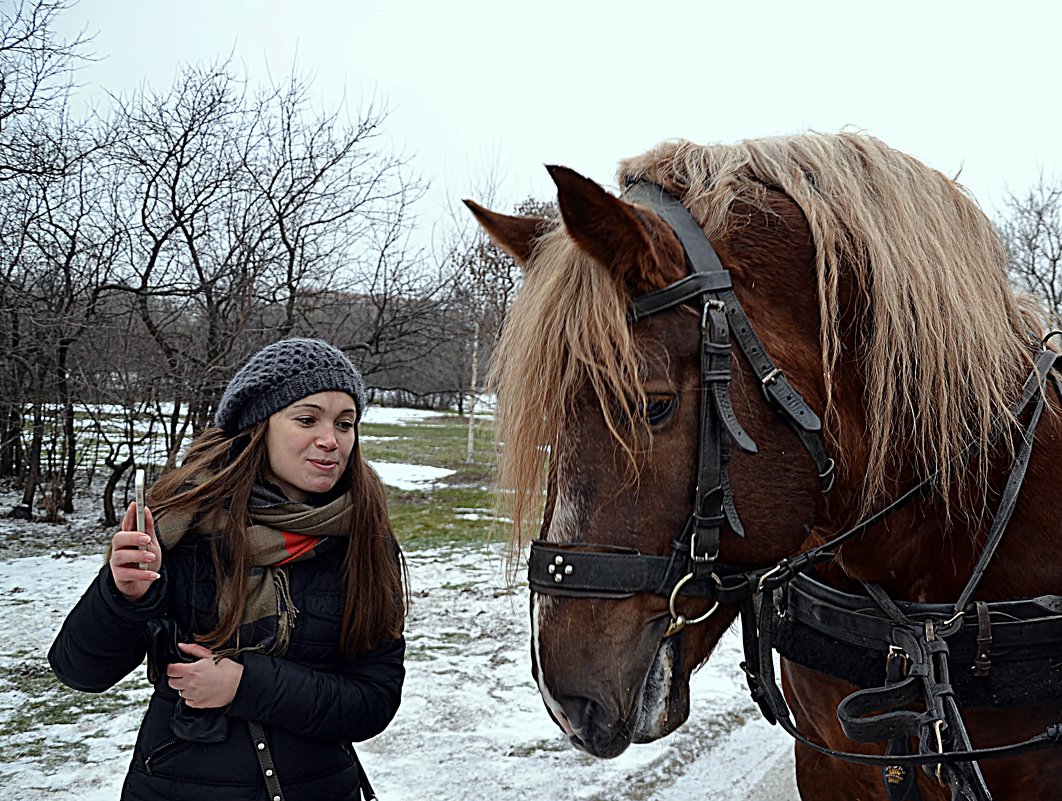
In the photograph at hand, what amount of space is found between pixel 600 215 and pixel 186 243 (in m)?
8.57

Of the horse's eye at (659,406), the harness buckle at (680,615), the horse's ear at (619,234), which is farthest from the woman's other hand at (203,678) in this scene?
the horse's ear at (619,234)

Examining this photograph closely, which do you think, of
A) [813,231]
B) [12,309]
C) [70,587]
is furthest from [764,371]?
[12,309]

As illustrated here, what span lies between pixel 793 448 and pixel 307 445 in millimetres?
1203

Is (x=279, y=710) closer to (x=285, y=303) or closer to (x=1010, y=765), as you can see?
(x=1010, y=765)

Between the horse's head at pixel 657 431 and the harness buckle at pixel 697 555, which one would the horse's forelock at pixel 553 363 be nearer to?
the horse's head at pixel 657 431

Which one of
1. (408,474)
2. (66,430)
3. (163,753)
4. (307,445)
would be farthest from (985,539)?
(408,474)

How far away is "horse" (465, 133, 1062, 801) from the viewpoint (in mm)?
1355

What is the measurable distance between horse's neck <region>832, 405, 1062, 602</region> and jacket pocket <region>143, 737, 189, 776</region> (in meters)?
1.59

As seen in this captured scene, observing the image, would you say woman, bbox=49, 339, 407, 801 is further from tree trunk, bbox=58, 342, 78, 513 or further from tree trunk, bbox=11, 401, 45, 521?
tree trunk, bbox=11, 401, 45, 521

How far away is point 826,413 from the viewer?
55.8 inches

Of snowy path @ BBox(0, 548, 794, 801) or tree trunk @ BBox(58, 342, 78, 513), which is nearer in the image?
snowy path @ BBox(0, 548, 794, 801)

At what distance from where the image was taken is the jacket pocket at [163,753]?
5.59ft

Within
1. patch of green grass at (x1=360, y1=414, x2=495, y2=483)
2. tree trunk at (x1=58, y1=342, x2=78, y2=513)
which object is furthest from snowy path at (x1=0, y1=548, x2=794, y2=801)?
patch of green grass at (x1=360, y1=414, x2=495, y2=483)

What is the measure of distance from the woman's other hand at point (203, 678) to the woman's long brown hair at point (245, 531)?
6cm
